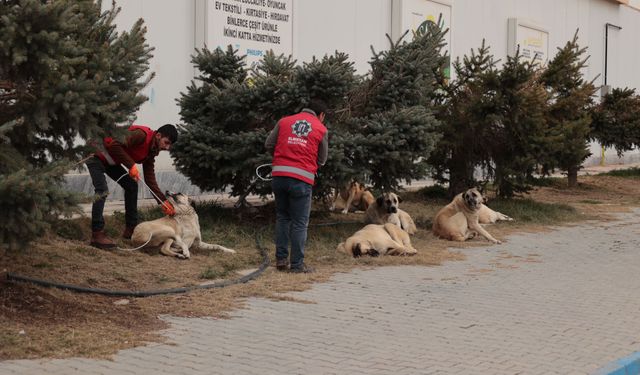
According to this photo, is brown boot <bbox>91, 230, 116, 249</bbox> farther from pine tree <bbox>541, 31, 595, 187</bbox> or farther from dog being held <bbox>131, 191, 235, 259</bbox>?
pine tree <bbox>541, 31, 595, 187</bbox>

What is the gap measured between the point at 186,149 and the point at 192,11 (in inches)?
185

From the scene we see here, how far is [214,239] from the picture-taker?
11648 mm

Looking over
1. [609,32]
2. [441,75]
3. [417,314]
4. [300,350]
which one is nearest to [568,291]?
[417,314]

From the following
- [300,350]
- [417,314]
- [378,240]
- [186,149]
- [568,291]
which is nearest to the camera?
[300,350]

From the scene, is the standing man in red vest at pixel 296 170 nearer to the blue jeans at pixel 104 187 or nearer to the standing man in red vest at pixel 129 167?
the standing man in red vest at pixel 129 167

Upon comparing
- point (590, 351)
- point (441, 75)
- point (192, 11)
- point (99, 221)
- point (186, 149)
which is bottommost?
point (590, 351)

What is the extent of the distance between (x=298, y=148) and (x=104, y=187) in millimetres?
2428

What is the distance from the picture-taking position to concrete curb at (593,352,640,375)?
248 inches

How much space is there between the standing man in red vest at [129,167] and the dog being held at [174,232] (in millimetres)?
123

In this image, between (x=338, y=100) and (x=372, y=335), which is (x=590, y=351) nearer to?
(x=372, y=335)

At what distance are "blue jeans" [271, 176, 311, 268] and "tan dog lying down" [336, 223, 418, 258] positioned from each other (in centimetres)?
141

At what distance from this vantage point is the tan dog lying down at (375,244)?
11188 millimetres

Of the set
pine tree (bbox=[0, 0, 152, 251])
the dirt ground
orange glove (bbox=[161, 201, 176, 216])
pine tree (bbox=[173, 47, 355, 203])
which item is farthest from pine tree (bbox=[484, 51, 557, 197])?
pine tree (bbox=[0, 0, 152, 251])

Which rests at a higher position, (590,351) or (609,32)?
(609,32)
